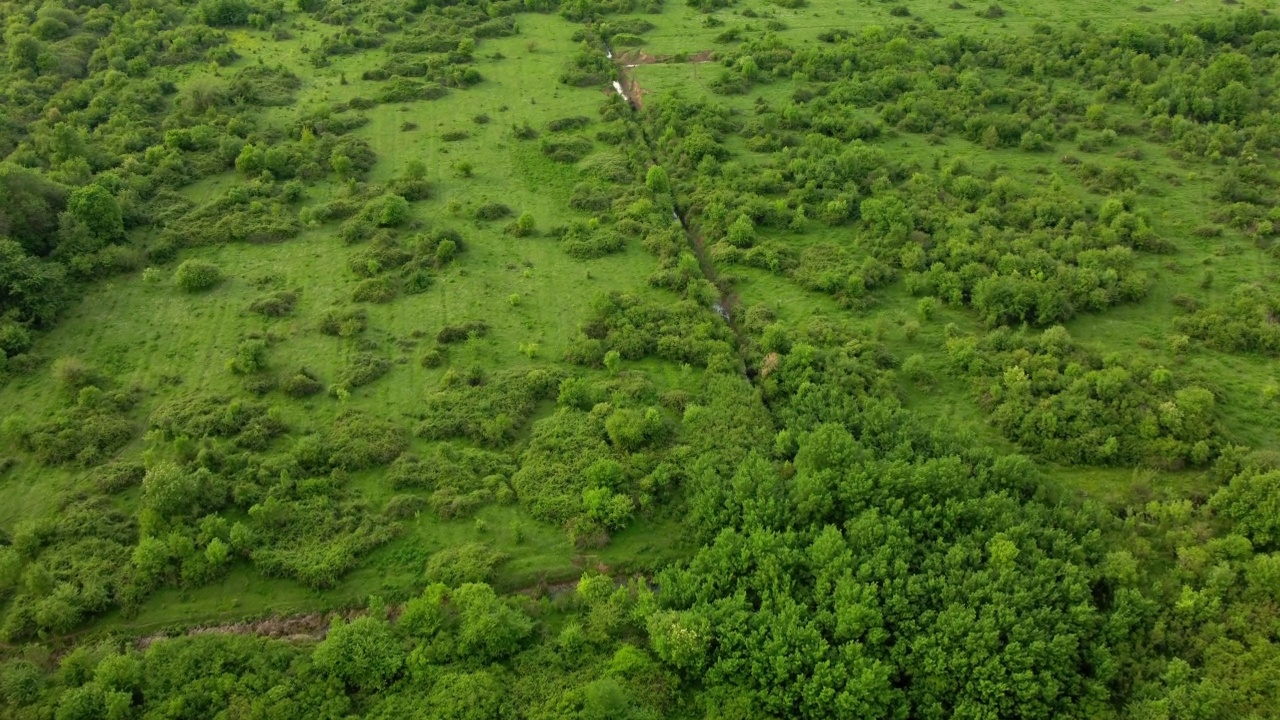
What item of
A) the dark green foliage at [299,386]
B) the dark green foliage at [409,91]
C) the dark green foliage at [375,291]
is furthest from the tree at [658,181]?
the dark green foliage at [299,386]

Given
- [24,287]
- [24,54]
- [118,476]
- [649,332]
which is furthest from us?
[24,54]

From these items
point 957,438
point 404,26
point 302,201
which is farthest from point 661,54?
point 957,438

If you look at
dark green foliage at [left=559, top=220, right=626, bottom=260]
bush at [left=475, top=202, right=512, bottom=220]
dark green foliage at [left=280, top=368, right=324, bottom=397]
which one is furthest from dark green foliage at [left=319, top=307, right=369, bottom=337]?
dark green foliage at [left=559, top=220, right=626, bottom=260]

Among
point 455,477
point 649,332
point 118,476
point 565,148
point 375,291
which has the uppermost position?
point 565,148

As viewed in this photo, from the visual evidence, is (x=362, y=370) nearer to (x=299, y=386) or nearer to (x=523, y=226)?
(x=299, y=386)

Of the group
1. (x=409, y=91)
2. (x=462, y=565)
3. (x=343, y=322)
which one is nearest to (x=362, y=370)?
(x=343, y=322)

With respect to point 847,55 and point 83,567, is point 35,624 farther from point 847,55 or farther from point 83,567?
point 847,55

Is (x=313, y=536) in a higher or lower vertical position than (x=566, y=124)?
lower

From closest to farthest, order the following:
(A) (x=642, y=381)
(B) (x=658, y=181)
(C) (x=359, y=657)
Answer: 1. (C) (x=359, y=657)
2. (A) (x=642, y=381)
3. (B) (x=658, y=181)
